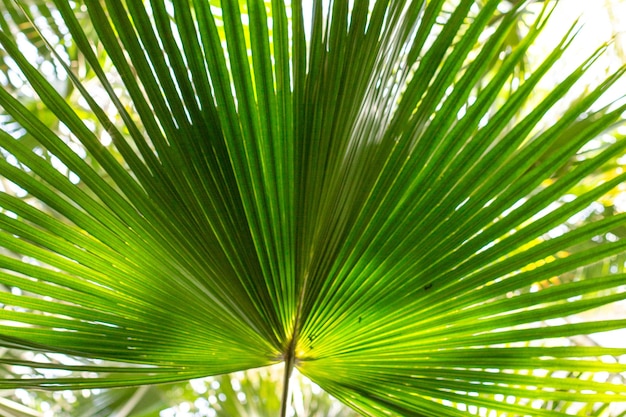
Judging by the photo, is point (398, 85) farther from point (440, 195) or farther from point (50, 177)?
point (50, 177)

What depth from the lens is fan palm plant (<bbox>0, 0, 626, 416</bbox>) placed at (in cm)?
115

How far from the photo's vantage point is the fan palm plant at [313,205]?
45.2 inches

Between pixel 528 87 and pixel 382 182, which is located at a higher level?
pixel 528 87

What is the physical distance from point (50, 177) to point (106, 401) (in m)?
1.81

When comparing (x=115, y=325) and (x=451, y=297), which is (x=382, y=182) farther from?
(x=115, y=325)

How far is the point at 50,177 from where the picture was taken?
1218 mm

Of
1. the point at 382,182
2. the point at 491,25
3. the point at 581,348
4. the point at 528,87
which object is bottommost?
the point at 581,348

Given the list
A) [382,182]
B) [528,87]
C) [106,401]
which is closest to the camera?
[528,87]

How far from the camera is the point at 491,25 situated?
288cm

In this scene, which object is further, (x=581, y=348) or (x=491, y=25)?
(x=491, y=25)

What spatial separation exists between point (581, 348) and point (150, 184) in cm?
94

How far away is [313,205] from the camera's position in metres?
1.28

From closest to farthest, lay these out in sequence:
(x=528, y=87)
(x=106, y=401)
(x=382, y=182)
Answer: (x=528, y=87) < (x=382, y=182) < (x=106, y=401)

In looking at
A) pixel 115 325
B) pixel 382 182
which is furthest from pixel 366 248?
pixel 115 325
